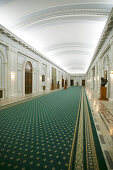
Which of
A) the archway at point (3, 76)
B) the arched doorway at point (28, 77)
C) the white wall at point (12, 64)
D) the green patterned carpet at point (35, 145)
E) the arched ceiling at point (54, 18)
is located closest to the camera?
the green patterned carpet at point (35, 145)

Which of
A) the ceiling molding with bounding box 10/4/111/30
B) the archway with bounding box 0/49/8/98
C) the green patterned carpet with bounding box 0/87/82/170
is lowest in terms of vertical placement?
the green patterned carpet with bounding box 0/87/82/170

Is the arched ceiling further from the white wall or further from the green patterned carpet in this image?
the green patterned carpet

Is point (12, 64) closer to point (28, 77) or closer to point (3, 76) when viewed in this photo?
point (3, 76)

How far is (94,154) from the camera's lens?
146 centimetres

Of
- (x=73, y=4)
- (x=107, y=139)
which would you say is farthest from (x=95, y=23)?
(x=107, y=139)

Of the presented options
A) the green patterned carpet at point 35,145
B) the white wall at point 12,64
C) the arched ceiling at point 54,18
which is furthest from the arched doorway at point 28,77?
the green patterned carpet at point 35,145

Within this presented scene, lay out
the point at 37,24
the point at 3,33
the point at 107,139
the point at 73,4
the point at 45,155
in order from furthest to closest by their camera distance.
→ the point at 37,24, the point at 3,33, the point at 73,4, the point at 107,139, the point at 45,155

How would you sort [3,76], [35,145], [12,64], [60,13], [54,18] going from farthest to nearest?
[12,64] → [3,76] → [54,18] → [60,13] → [35,145]

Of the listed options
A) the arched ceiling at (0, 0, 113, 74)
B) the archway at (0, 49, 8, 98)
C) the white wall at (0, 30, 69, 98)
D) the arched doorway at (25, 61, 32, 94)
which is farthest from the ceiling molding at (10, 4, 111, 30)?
the arched doorway at (25, 61, 32, 94)

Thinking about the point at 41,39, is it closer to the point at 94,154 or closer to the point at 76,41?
the point at 76,41

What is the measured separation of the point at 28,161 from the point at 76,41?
34.1 feet

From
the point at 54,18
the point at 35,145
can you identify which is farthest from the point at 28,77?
the point at 35,145

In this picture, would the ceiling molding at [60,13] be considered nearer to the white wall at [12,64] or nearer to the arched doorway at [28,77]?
the white wall at [12,64]

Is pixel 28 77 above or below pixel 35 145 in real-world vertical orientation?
above
